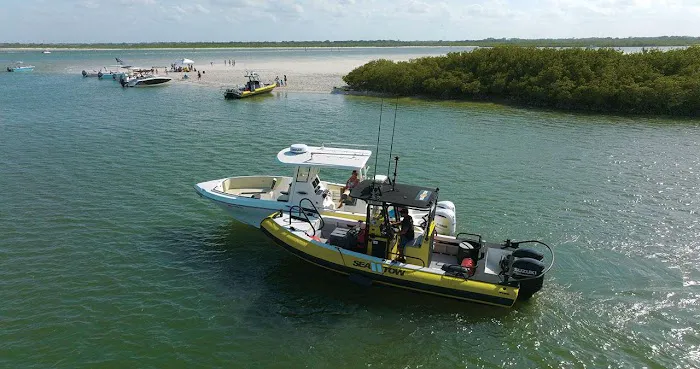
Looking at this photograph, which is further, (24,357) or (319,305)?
(319,305)

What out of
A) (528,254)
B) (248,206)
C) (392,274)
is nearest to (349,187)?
(248,206)

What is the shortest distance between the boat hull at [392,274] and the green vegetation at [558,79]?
31.9 meters

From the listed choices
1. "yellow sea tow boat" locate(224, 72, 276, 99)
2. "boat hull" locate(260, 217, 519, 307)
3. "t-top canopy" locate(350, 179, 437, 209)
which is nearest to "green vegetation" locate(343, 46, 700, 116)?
"yellow sea tow boat" locate(224, 72, 276, 99)

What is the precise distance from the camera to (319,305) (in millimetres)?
11047

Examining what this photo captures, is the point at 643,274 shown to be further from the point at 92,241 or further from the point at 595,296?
the point at 92,241

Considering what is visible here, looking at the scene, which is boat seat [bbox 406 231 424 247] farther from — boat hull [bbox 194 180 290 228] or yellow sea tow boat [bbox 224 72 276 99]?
yellow sea tow boat [bbox 224 72 276 99]

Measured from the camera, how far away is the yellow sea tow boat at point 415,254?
10.6 meters

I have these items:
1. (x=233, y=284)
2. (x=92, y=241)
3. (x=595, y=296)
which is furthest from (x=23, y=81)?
(x=595, y=296)

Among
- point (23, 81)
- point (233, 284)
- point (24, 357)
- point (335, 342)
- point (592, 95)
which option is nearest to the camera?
point (24, 357)

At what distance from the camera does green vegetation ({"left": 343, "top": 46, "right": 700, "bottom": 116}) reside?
35062 mm

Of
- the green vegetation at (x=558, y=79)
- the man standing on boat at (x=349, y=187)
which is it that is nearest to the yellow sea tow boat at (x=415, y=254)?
the man standing on boat at (x=349, y=187)

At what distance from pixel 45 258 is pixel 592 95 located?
37990 mm

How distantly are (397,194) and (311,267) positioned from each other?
3.52 metres

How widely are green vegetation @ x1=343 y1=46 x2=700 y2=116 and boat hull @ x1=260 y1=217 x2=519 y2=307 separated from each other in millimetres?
31918
